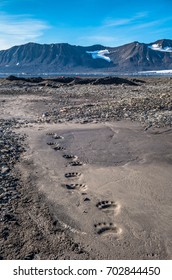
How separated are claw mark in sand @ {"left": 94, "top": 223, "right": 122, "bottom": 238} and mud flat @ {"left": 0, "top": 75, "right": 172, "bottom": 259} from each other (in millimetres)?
18

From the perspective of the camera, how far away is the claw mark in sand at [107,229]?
20.3ft

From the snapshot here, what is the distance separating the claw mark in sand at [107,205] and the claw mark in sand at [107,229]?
60cm

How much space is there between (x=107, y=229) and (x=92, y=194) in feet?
4.70

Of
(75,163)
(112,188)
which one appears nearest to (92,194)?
(112,188)

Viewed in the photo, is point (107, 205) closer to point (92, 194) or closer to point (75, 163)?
point (92, 194)

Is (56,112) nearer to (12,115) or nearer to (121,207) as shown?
(12,115)

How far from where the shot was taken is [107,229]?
630 cm

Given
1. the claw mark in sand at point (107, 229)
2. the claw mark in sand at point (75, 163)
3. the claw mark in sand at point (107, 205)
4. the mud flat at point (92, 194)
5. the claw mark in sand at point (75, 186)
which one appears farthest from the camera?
the claw mark in sand at point (75, 163)

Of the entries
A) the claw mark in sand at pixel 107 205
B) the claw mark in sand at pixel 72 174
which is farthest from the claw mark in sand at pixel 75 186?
the claw mark in sand at pixel 107 205

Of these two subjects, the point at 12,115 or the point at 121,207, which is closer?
the point at 121,207

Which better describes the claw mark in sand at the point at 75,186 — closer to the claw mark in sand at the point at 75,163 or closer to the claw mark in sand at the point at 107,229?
the claw mark in sand at the point at 75,163

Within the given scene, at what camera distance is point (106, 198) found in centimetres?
746
